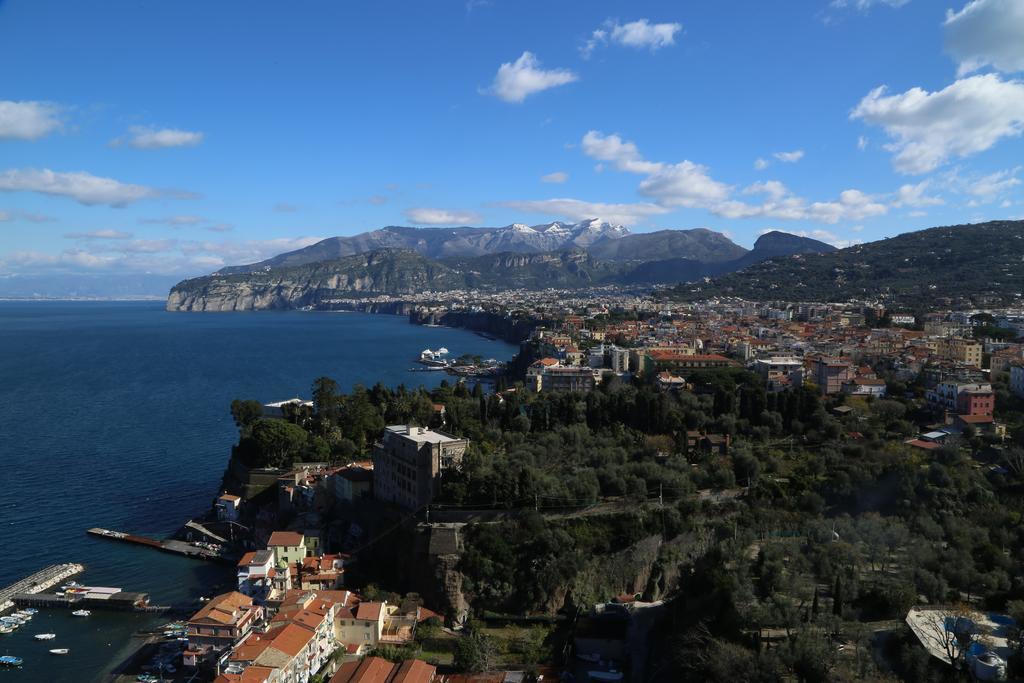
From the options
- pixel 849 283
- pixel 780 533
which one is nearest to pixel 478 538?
pixel 780 533

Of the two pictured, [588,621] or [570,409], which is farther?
[570,409]

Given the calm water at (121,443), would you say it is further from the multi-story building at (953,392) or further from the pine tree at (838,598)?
the multi-story building at (953,392)

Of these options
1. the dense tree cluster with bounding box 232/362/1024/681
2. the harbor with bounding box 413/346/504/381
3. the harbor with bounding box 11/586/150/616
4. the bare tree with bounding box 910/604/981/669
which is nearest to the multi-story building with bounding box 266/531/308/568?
the harbor with bounding box 11/586/150/616

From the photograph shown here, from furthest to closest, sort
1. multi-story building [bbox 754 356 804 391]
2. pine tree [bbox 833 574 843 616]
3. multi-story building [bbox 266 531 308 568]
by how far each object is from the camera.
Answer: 1. multi-story building [bbox 754 356 804 391]
2. multi-story building [bbox 266 531 308 568]
3. pine tree [bbox 833 574 843 616]

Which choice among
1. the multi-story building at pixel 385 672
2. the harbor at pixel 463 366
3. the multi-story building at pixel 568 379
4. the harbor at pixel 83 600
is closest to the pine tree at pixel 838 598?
the multi-story building at pixel 385 672

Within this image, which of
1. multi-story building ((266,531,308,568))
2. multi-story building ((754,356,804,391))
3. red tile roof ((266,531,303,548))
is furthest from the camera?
multi-story building ((754,356,804,391))

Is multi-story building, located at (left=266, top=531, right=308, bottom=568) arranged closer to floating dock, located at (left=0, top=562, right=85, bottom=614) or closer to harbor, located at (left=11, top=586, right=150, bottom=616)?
harbor, located at (left=11, top=586, right=150, bottom=616)

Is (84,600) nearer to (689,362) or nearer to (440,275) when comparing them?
(689,362)

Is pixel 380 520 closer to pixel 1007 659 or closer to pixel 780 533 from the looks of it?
pixel 780 533
